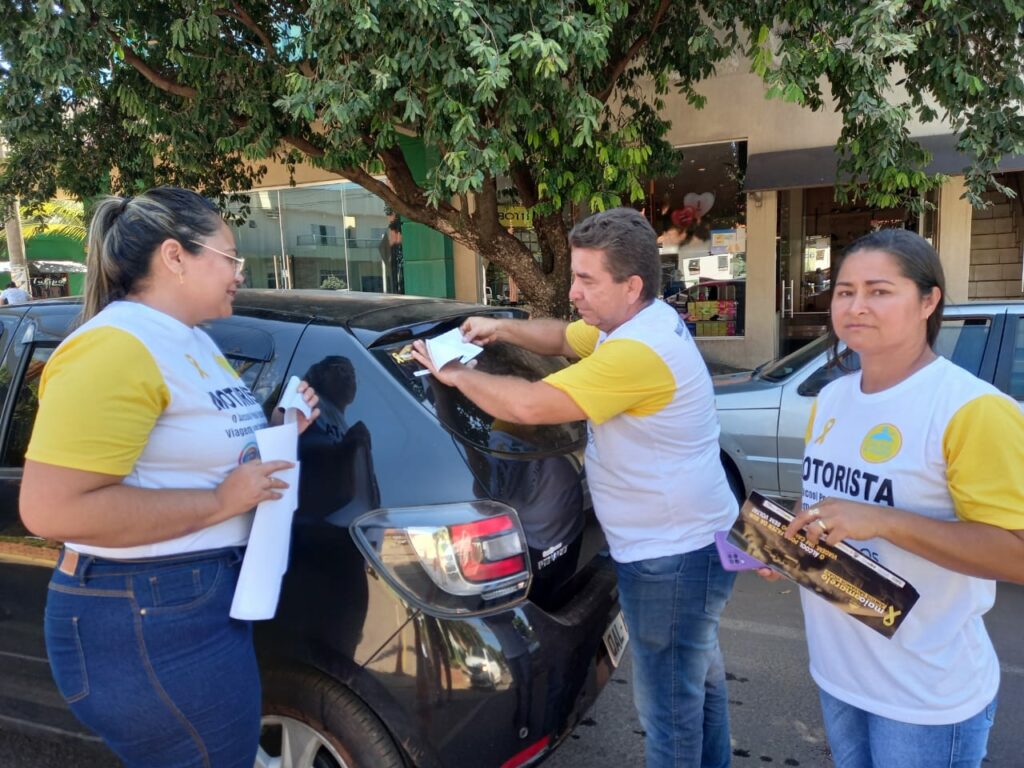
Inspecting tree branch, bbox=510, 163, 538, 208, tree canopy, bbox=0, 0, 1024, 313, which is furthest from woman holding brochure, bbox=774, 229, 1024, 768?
tree branch, bbox=510, 163, 538, 208

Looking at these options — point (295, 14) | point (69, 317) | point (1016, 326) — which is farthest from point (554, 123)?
point (69, 317)

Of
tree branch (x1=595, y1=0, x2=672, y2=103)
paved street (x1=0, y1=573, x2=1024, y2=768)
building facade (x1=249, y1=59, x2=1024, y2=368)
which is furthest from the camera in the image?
building facade (x1=249, y1=59, x2=1024, y2=368)

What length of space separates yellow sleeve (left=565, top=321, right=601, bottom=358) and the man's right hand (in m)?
0.24

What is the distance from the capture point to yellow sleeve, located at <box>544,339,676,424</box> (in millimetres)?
1801

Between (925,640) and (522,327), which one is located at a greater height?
(522,327)

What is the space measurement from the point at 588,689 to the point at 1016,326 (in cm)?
370

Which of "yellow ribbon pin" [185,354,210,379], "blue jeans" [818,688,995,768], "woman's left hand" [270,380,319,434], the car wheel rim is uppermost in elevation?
"yellow ribbon pin" [185,354,210,379]

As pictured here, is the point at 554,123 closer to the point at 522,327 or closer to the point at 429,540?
the point at 522,327

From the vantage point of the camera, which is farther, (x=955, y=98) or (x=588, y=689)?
(x=955, y=98)

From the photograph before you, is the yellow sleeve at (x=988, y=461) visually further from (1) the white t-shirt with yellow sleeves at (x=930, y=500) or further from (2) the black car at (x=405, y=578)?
(2) the black car at (x=405, y=578)

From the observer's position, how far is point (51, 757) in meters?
2.77

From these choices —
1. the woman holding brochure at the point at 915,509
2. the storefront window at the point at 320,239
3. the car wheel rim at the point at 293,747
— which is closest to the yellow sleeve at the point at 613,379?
the woman holding brochure at the point at 915,509

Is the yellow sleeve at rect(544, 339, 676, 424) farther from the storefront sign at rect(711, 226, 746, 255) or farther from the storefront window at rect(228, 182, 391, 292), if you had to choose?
the storefront window at rect(228, 182, 391, 292)

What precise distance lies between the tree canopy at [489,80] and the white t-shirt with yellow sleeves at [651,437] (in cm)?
329
